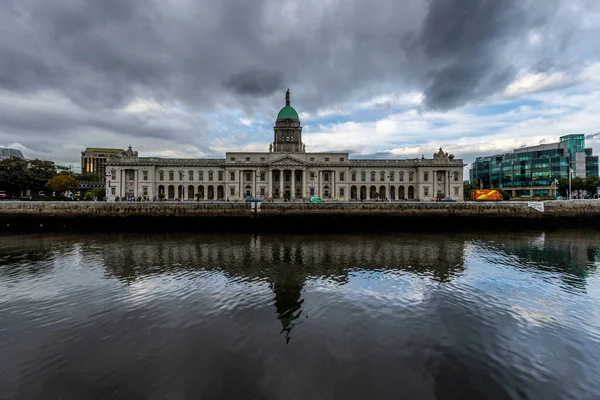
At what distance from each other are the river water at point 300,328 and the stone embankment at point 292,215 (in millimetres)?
21597

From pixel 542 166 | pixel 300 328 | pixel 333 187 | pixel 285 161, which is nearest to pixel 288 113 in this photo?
pixel 285 161

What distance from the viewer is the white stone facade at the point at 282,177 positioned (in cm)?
7931

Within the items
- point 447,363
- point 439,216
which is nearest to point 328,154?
point 439,216

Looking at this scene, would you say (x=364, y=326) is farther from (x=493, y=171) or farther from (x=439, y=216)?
(x=493, y=171)

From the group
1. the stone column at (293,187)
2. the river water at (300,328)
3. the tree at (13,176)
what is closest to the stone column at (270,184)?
the stone column at (293,187)

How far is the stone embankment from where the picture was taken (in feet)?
147

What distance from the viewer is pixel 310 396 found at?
314 inches

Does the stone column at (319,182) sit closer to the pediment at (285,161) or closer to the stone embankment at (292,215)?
the pediment at (285,161)

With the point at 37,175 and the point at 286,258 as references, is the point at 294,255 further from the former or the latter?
the point at 37,175

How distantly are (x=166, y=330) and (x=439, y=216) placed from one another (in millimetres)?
43514

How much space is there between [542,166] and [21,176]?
150 m

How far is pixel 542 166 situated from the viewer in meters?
104

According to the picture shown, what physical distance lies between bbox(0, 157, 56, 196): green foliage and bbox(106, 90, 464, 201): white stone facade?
1827 cm

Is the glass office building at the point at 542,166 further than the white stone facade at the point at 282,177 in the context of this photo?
Yes
